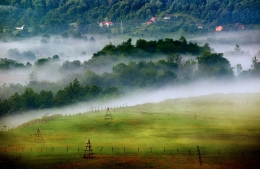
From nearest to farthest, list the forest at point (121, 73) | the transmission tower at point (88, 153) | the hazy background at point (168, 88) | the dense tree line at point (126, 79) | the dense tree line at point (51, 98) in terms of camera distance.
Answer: the transmission tower at point (88, 153) → the hazy background at point (168, 88) → the dense tree line at point (51, 98) → the dense tree line at point (126, 79) → the forest at point (121, 73)

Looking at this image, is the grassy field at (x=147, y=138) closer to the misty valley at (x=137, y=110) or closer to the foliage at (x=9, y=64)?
the misty valley at (x=137, y=110)

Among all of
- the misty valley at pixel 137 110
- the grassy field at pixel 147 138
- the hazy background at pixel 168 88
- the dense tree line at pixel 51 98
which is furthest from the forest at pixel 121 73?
the grassy field at pixel 147 138

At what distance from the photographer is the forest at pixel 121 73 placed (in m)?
115

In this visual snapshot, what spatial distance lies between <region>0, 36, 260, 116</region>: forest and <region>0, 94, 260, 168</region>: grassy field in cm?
2349

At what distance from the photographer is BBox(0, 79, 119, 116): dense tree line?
359ft

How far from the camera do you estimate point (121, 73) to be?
140000mm

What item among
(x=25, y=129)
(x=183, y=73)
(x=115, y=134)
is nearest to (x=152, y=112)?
(x=115, y=134)

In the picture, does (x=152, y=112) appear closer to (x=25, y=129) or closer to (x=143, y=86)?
(x=25, y=129)

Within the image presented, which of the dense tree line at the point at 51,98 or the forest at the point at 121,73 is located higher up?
the forest at the point at 121,73

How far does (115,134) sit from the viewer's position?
7675 cm

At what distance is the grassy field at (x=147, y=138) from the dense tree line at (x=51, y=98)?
20694 mm

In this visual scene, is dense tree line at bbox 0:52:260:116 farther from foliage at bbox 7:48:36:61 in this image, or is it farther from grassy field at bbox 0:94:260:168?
foliage at bbox 7:48:36:61

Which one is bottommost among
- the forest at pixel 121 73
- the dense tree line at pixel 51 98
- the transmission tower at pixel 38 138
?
the transmission tower at pixel 38 138

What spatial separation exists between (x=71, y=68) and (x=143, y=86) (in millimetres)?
35663
